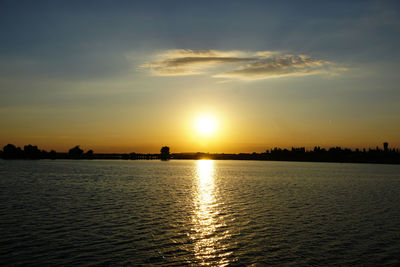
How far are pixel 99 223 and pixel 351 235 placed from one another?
26901 mm

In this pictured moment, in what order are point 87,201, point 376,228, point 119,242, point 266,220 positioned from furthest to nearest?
point 87,201
point 266,220
point 376,228
point 119,242

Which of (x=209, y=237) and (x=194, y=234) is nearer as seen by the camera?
(x=209, y=237)

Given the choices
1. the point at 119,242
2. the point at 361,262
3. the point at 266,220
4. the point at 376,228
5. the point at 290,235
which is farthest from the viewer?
the point at 266,220

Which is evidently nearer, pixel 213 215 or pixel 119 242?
pixel 119 242

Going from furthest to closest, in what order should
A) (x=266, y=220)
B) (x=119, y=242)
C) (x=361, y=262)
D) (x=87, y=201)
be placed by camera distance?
(x=87, y=201) → (x=266, y=220) → (x=119, y=242) → (x=361, y=262)

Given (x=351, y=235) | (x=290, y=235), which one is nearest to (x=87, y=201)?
(x=290, y=235)

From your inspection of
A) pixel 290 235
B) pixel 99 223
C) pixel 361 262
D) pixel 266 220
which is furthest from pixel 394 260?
pixel 99 223

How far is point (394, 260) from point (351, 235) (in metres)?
7.70

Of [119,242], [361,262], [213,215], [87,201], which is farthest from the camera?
[87,201]

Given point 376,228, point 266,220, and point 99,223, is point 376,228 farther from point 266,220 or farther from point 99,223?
point 99,223

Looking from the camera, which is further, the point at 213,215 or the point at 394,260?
the point at 213,215

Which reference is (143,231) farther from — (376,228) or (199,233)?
(376,228)

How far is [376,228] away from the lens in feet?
116

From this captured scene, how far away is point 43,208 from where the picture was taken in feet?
145
